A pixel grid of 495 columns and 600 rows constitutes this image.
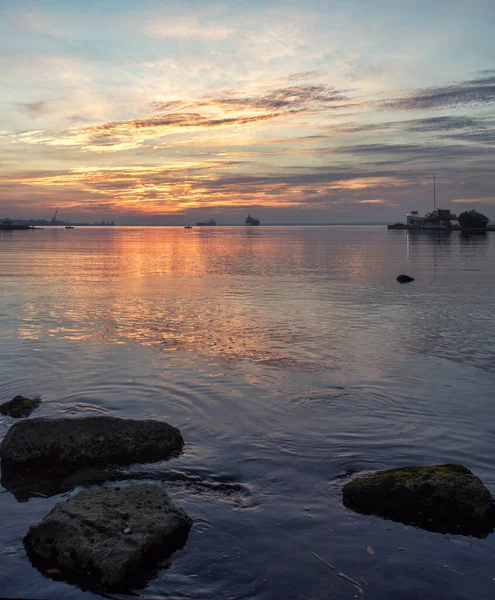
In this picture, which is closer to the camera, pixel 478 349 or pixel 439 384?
pixel 439 384

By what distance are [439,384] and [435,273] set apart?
4089cm

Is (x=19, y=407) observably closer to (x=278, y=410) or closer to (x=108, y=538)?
(x=278, y=410)

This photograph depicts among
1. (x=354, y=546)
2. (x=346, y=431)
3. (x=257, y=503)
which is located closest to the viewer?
(x=354, y=546)

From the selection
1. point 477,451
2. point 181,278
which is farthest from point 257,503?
point 181,278

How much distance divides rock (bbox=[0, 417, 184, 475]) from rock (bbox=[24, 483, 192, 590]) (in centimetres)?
228

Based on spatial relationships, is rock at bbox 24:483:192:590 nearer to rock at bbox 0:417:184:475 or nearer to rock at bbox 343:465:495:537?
rock at bbox 0:417:184:475

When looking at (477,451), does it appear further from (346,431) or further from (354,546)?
(354,546)

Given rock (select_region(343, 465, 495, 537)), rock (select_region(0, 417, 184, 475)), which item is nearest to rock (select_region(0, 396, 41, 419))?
rock (select_region(0, 417, 184, 475))

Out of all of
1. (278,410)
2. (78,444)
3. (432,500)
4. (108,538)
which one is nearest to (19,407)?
(78,444)

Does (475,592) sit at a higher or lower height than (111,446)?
lower

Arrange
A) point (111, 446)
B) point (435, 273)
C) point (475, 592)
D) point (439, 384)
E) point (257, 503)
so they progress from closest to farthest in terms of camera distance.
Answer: point (475, 592)
point (257, 503)
point (111, 446)
point (439, 384)
point (435, 273)

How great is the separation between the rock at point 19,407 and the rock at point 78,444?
8.81ft

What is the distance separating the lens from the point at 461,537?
341 inches

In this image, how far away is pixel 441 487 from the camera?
9.12 metres
